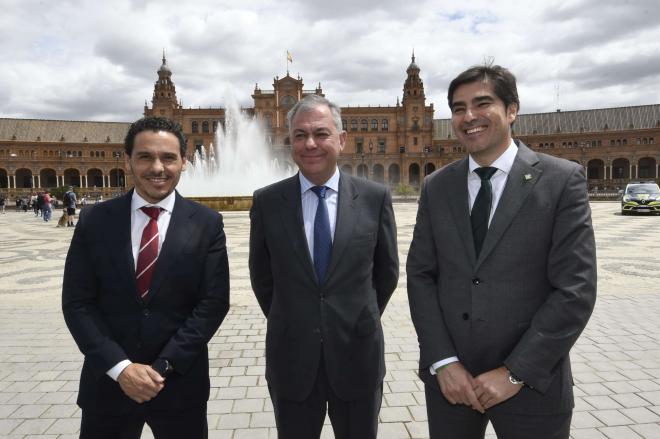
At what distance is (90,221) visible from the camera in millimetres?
2670

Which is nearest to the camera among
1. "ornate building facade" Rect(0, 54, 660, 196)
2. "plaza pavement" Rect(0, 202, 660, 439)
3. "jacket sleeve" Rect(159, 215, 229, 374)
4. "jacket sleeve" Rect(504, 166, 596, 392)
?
"jacket sleeve" Rect(504, 166, 596, 392)

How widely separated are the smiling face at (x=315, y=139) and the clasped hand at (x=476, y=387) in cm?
146

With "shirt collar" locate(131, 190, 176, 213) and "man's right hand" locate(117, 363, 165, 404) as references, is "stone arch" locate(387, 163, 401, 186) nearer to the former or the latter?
"shirt collar" locate(131, 190, 176, 213)

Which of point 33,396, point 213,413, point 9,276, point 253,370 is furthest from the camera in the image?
point 9,276

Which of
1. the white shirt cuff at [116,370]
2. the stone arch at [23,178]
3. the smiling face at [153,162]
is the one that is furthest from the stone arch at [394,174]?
the white shirt cuff at [116,370]

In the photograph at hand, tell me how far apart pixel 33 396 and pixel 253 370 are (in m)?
2.28

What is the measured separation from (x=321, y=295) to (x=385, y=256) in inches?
23.7

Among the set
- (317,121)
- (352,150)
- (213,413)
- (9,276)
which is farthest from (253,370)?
(352,150)

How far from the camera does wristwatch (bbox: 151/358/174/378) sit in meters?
2.53

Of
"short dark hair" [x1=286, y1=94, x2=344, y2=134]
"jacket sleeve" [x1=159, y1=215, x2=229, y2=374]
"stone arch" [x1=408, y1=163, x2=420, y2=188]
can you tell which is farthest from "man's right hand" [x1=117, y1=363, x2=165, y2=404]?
"stone arch" [x1=408, y1=163, x2=420, y2=188]

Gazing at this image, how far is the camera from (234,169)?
41.2 metres

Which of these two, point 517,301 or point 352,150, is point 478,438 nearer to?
point 517,301

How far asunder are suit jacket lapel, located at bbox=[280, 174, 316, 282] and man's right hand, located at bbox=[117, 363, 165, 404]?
1.09 meters

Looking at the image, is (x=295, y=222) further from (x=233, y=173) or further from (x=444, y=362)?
(x=233, y=173)
